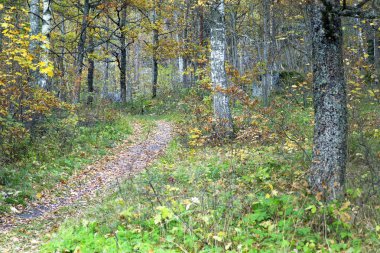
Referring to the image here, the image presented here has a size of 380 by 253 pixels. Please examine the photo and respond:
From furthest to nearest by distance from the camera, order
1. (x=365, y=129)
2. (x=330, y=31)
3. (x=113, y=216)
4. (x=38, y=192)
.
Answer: (x=365, y=129)
(x=38, y=192)
(x=113, y=216)
(x=330, y=31)

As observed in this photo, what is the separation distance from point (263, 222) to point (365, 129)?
5744mm

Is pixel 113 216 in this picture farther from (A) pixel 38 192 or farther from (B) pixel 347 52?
(B) pixel 347 52

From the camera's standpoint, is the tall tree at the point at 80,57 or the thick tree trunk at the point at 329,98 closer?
the thick tree trunk at the point at 329,98

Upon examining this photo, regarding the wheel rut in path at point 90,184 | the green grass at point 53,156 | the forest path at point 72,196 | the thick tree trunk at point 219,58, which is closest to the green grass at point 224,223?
the forest path at point 72,196

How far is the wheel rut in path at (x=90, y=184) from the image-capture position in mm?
7980

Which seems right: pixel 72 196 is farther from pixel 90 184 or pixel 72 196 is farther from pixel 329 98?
pixel 329 98

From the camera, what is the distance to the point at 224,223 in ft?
17.5

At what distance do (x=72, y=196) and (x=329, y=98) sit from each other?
21.2 ft

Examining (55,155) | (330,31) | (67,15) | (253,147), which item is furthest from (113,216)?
(67,15)

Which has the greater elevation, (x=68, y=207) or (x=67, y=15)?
→ (x=67, y=15)

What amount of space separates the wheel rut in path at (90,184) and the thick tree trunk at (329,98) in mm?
3647

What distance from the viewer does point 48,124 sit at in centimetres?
1255

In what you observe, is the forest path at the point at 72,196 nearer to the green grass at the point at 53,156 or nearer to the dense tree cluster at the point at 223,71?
the green grass at the point at 53,156

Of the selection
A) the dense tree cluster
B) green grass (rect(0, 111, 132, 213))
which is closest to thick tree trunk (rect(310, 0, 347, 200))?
the dense tree cluster
